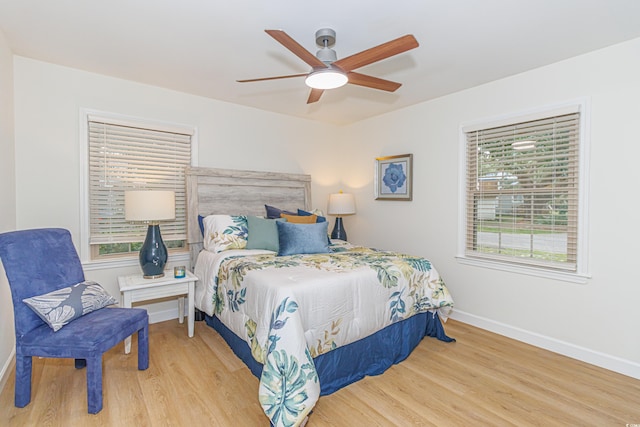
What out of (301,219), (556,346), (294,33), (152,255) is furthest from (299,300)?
(556,346)

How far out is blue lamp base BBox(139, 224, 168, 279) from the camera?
9.75 ft

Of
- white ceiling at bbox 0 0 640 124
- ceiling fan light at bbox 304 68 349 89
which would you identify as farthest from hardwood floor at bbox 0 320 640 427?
white ceiling at bbox 0 0 640 124

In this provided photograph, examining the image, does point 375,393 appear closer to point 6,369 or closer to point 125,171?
point 6,369

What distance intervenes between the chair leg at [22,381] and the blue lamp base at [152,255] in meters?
1.07

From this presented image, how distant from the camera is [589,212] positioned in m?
2.64

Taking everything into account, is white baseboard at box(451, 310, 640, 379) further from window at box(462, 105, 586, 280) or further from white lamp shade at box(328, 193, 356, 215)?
white lamp shade at box(328, 193, 356, 215)

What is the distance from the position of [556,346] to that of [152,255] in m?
3.58

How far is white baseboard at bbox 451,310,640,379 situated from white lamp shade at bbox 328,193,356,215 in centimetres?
179

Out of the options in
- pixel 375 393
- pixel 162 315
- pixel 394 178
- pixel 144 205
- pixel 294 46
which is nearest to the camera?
pixel 294 46

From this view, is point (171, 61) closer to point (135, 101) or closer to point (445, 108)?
Answer: point (135, 101)

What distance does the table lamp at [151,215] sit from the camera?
2.81 metres

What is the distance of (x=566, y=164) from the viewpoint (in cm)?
279


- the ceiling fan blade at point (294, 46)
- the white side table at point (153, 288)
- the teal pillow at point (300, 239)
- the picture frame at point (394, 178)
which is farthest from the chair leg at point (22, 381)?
the picture frame at point (394, 178)

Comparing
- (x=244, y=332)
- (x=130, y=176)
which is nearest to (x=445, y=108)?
(x=244, y=332)
